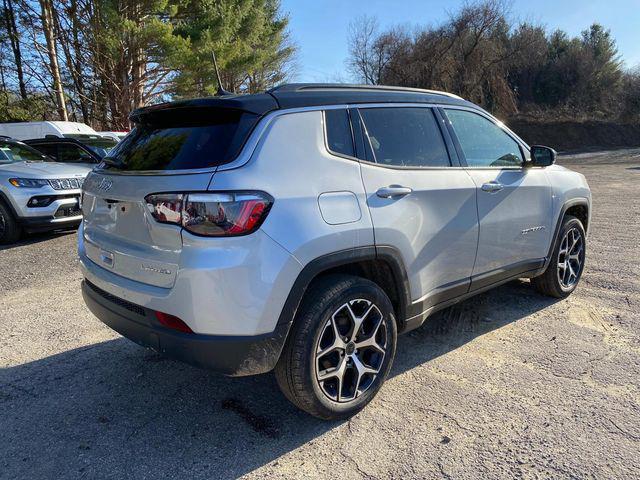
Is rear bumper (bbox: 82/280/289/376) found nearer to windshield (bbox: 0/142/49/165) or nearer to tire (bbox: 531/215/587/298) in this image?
tire (bbox: 531/215/587/298)

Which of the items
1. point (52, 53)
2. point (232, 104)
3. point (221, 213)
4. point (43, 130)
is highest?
point (52, 53)

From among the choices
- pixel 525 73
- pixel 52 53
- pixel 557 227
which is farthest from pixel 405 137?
pixel 525 73

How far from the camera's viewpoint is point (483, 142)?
3.77m

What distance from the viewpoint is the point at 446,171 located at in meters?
3.28

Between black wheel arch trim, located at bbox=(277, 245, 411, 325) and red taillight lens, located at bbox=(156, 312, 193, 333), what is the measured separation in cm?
46

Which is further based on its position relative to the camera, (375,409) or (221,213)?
(375,409)

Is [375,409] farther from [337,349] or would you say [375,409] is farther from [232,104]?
[232,104]

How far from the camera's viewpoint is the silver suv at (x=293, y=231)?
7.54ft

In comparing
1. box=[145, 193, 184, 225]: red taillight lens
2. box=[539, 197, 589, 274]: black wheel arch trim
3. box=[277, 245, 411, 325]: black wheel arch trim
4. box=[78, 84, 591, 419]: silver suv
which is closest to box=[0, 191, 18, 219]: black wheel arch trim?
box=[78, 84, 591, 419]: silver suv

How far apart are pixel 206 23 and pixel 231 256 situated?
20428 mm

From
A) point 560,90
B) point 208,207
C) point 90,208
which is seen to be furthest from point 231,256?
point 560,90

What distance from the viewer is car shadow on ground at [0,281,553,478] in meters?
2.46

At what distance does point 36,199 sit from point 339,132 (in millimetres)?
6130

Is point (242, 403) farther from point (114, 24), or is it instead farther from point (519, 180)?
point (114, 24)
